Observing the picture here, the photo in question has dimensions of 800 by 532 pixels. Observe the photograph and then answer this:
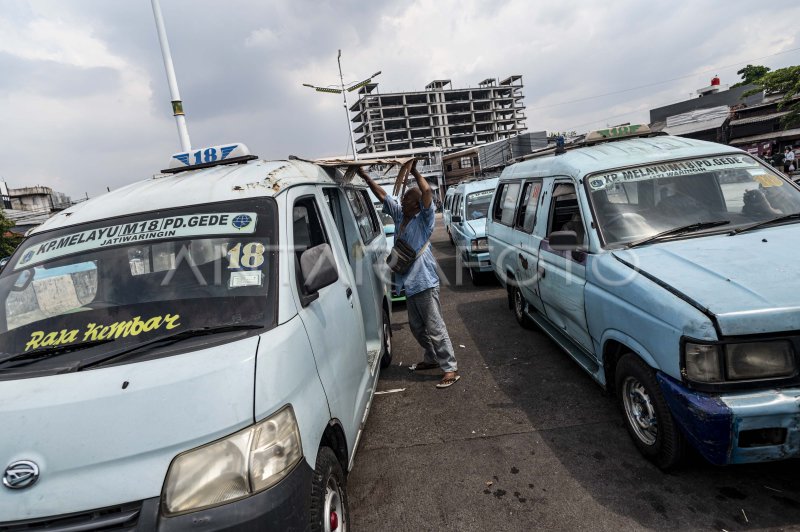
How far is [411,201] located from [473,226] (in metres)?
4.69

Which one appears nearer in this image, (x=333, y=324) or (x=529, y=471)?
(x=333, y=324)

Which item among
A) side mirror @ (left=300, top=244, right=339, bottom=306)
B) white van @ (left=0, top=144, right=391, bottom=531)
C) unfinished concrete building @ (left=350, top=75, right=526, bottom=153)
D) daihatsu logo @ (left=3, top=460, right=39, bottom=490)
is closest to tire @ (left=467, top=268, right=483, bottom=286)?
white van @ (left=0, top=144, right=391, bottom=531)

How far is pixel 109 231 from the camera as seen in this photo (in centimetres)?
250

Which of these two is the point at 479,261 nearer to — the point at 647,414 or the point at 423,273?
the point at 423,273

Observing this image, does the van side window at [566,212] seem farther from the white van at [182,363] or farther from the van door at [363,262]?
the white van at [182,363]

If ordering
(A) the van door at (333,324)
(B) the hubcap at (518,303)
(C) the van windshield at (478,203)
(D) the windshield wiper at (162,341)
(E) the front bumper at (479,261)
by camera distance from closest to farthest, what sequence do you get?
(D) the windshield wiper at (162,341)
(A) the van door at (333,324)
(B) the hubcap at (518,303)
(E) the front bumper at (479,261)
(C) the van windshield at (478,203)

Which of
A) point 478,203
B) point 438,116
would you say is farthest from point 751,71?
point 478,203

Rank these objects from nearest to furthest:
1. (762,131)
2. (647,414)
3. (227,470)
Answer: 1. (227,470)
2. (647,414)
3. (762,131)

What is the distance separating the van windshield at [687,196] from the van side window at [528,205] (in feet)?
3.29

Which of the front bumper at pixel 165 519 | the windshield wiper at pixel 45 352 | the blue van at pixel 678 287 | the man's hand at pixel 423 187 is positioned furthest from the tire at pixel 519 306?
the windshield wiper at pixel 45 352

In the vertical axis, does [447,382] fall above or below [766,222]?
below

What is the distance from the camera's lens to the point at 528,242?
4.88 m

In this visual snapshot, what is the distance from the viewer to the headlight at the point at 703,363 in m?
2.31

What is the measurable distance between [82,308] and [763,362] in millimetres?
3535
